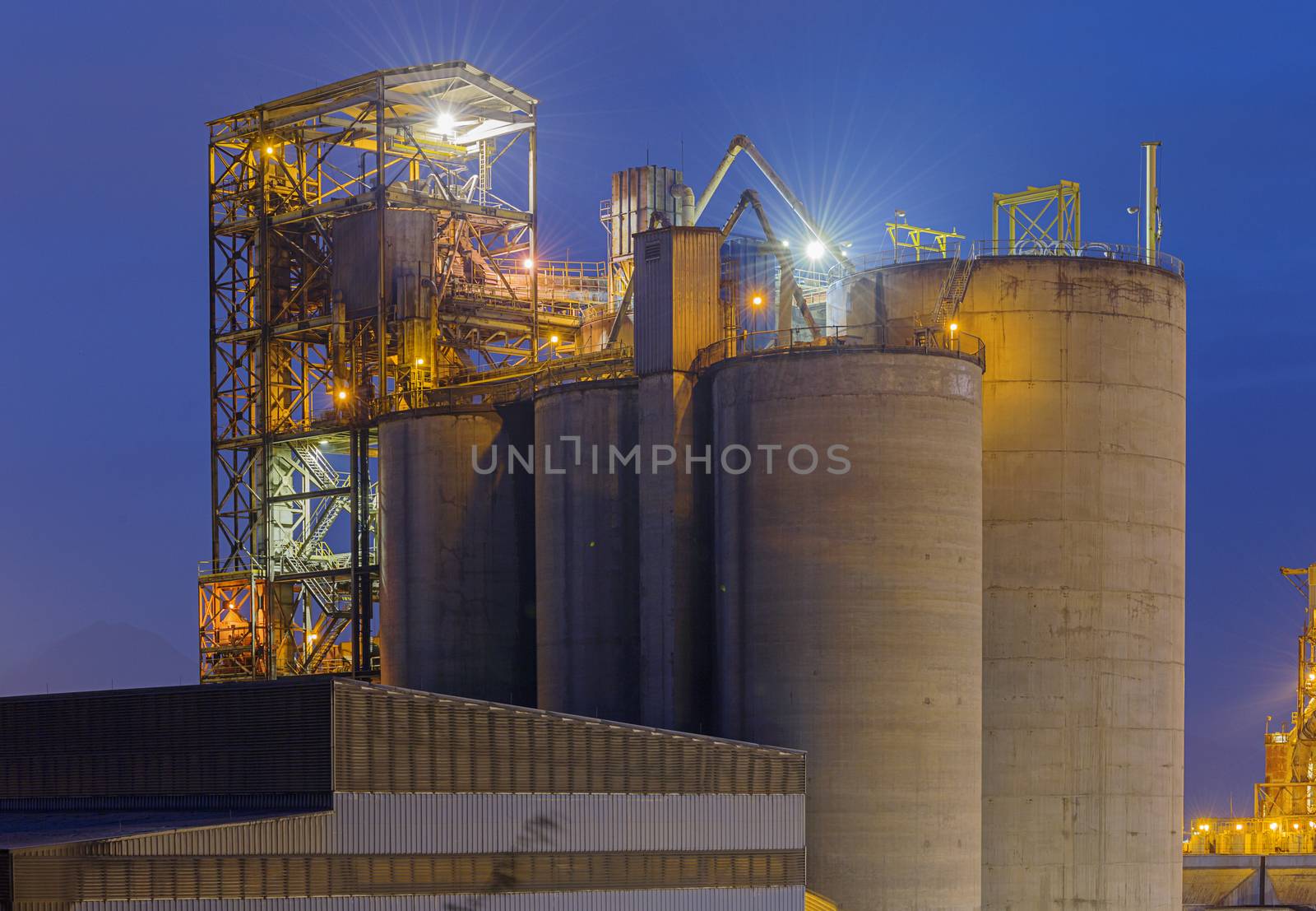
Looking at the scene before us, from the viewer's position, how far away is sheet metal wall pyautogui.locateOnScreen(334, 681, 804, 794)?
52562 mm

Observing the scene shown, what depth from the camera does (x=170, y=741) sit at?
182ft

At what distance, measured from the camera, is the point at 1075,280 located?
7081cm

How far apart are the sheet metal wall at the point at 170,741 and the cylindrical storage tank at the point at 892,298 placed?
26095 millimetres

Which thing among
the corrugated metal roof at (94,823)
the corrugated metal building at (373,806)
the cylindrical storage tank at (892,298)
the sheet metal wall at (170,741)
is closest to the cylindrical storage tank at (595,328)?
the cylindrical storage tank at (892,298)

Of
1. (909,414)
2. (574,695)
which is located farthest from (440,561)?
(909,414)

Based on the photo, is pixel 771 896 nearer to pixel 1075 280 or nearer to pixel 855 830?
pixel 855 830

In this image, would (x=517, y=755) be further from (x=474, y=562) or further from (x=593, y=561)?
(x=474, y=562)

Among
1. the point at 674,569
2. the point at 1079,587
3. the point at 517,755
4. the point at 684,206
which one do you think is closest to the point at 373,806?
the point at 517,755

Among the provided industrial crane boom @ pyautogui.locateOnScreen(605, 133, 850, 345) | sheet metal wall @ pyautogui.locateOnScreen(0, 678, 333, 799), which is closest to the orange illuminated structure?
industrial crane boom @ pyautogui.locateOnScreen(605, 133, 850, 345)

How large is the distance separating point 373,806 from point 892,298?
2957cm

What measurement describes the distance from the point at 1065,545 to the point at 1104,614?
2.76 meters

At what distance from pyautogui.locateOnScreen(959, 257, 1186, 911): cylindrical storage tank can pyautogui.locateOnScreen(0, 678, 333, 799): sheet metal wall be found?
25823 millimetres

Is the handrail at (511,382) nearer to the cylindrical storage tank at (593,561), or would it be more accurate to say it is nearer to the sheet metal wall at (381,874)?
the cylindrical storage tank at (593,561)

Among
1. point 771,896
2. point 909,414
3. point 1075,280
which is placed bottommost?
point 771,896
